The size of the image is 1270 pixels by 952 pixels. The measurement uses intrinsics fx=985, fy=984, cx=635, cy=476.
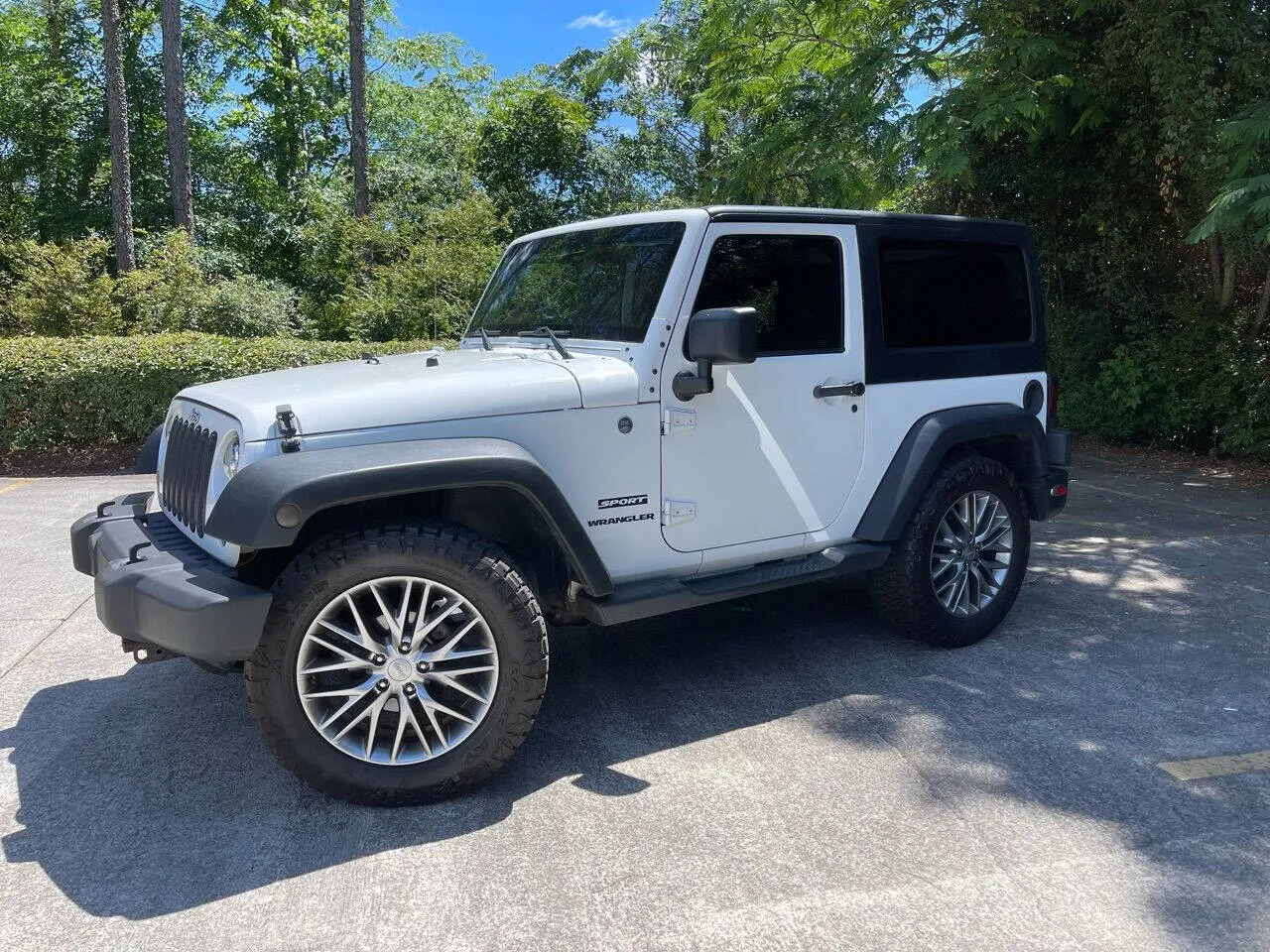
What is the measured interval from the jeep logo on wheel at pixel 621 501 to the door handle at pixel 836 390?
959mm

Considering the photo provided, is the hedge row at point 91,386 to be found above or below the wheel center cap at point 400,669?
above

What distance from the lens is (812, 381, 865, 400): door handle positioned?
163 inches

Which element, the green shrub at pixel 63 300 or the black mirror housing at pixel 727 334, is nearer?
the black mirror housing at pixel 727 334

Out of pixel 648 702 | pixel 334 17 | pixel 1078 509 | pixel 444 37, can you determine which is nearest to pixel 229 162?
pixel 334 17

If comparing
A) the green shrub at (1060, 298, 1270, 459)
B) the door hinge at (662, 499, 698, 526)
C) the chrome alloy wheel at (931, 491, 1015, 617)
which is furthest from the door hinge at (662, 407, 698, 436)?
the green shrub at (1060, 298, 1270, 459)

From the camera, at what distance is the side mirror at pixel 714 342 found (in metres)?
3.49

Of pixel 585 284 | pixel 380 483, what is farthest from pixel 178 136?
pixel 380 483

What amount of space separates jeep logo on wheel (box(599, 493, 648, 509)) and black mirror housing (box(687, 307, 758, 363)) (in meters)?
0.58

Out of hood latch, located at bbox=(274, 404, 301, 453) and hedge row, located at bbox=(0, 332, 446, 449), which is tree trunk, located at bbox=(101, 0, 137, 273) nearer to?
hedge row, located at bbox=(0, 332, 446, 449)

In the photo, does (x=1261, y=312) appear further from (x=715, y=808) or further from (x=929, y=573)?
(x=715, y=808)

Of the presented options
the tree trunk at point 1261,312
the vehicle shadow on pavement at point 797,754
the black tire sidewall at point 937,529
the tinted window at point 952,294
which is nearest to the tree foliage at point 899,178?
the tree trunk at point 1261,312

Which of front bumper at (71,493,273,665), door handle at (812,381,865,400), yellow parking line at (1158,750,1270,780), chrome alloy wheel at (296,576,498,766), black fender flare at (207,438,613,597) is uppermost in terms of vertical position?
door handle at (812,381,865,400)

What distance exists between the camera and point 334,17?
27.0 m

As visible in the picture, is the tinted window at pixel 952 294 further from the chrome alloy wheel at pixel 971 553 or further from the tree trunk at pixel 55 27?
the tree trunk at pixel 55 27
